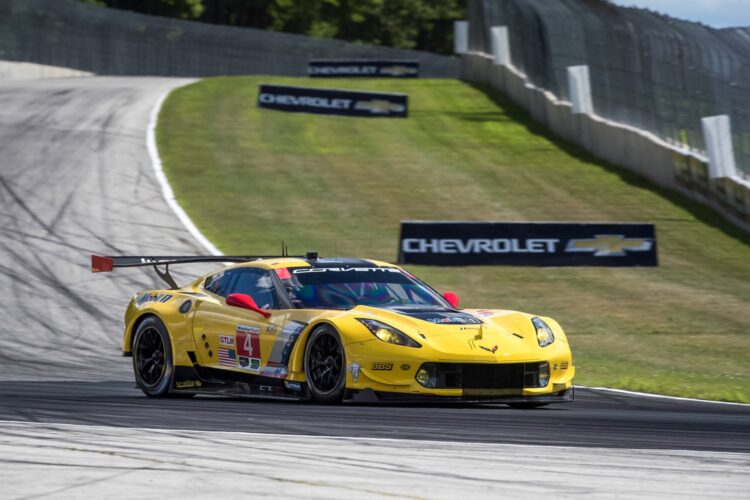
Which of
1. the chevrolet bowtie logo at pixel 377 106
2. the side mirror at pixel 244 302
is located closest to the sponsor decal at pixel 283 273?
the side mirror at pixel 244 302

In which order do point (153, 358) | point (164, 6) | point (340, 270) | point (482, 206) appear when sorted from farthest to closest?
1. point (164, 6)
2. point (482, 206)
3. point (153, 358)
4. point (340, 270)

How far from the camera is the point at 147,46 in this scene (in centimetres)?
6059

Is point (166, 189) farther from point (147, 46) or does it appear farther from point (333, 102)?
point (147, 46)

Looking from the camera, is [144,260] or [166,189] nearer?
[144,260]

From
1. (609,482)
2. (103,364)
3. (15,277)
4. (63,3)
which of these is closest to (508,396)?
(609,482)

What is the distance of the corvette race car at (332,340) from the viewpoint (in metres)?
9.21

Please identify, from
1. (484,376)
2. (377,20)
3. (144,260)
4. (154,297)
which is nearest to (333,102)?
(144,260)

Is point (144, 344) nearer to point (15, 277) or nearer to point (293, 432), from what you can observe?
point (293, 432)

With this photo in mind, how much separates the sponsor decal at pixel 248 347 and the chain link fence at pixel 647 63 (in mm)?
14651

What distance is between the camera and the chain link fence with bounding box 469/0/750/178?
76.5 ft

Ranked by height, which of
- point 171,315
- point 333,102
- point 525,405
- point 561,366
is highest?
point 333,102

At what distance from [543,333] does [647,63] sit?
18.4 m

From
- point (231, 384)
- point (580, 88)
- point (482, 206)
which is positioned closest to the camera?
point (231, 384)

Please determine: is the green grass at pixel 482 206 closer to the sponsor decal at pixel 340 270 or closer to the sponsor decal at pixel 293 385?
the sponsor decal at pixel 340 270
